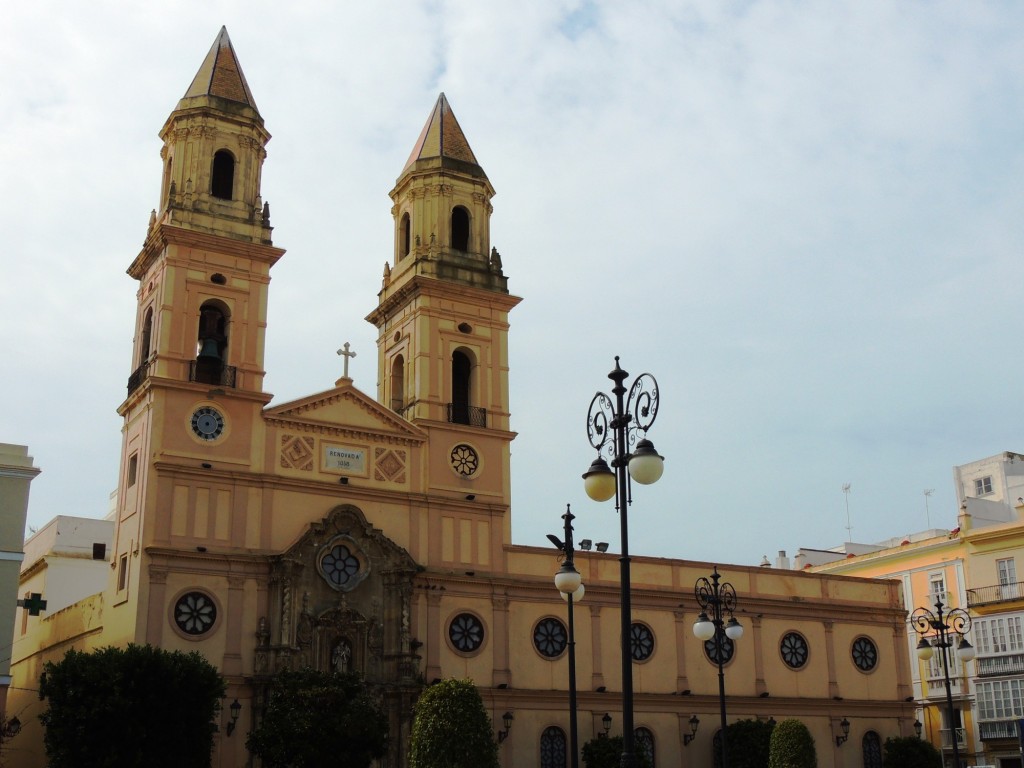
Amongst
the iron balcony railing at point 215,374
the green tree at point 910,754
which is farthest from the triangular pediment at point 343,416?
the green tree at point 910,754

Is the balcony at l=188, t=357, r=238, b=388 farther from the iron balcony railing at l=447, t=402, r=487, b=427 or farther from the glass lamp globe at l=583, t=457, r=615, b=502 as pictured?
the glass lamp globe at l=583, t=457, r=615, b=502

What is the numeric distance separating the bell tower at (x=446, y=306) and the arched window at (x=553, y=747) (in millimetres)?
8263

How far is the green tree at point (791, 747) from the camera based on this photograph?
3906 centimetres

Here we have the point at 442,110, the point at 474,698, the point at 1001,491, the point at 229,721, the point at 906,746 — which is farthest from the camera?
the point at 1001,491

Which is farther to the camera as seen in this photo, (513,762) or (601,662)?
(601,662)

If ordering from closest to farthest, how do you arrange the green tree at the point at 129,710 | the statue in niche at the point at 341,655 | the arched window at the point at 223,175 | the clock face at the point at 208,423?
the green tree at the point at 129,710
the statue in niche at the point at 341,655
the clock face at the point at 208,423
the arched window at the point at 223,175

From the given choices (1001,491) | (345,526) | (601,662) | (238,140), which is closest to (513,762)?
(601,662)

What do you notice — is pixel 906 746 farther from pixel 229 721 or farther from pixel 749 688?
pixel 229 721

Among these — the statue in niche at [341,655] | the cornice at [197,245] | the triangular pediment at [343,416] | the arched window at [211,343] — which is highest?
the cornice at [197,245]

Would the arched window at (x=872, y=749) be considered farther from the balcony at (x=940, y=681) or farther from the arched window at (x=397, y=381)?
the arched window at (x=397, y=381)

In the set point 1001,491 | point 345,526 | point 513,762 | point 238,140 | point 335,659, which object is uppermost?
point 238,140

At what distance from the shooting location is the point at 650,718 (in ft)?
143

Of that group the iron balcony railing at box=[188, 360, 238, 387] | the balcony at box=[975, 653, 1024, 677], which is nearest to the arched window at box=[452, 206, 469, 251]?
the iron balcony railing at box=[188, 360, 238, 387]

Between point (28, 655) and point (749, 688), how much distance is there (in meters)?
27.0
